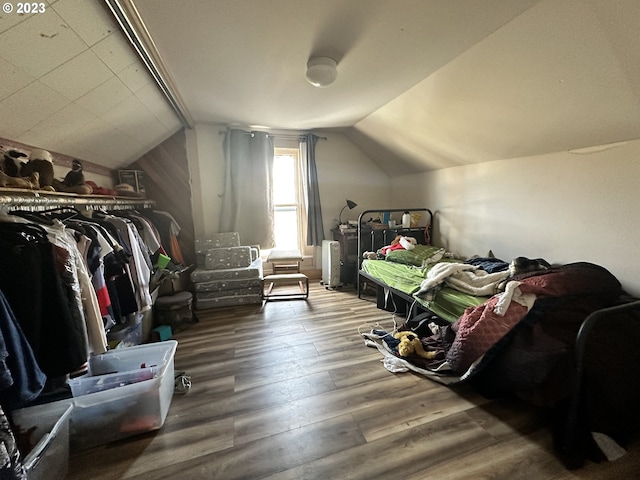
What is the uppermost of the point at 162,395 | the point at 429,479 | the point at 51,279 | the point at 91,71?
the point at 91,71

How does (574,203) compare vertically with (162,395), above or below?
above

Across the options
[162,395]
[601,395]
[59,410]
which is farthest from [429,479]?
[59,410]

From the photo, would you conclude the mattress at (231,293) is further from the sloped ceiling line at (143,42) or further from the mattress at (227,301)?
the sloped ceiling line at (143,42)

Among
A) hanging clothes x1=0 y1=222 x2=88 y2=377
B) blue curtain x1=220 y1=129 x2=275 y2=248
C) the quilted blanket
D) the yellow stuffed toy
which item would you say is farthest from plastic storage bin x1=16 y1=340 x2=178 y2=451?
blue curtain x1=220 y1=129 x2=275 y2=248

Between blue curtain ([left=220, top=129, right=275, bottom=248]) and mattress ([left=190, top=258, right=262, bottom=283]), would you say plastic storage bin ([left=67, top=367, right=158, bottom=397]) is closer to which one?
mattress ([left=190, top=258, right=262, bottom=283])

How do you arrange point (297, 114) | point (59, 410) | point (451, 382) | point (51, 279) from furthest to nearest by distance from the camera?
1. point (297, 114)
2. point (451, 382)
3. point (59, 410)
4. point (51, 279)

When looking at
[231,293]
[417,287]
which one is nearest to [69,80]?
[231,293]

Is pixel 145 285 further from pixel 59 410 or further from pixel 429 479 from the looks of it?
pixel 429 479

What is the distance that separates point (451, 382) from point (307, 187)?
3.17 meters

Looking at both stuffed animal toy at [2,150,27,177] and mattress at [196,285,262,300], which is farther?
mattress at [196,285,262,300]

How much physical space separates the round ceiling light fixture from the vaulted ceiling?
0.06 metres

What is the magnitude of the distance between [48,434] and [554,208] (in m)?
3.63

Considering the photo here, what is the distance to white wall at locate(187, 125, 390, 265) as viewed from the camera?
3627 mm

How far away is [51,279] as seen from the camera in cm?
108
